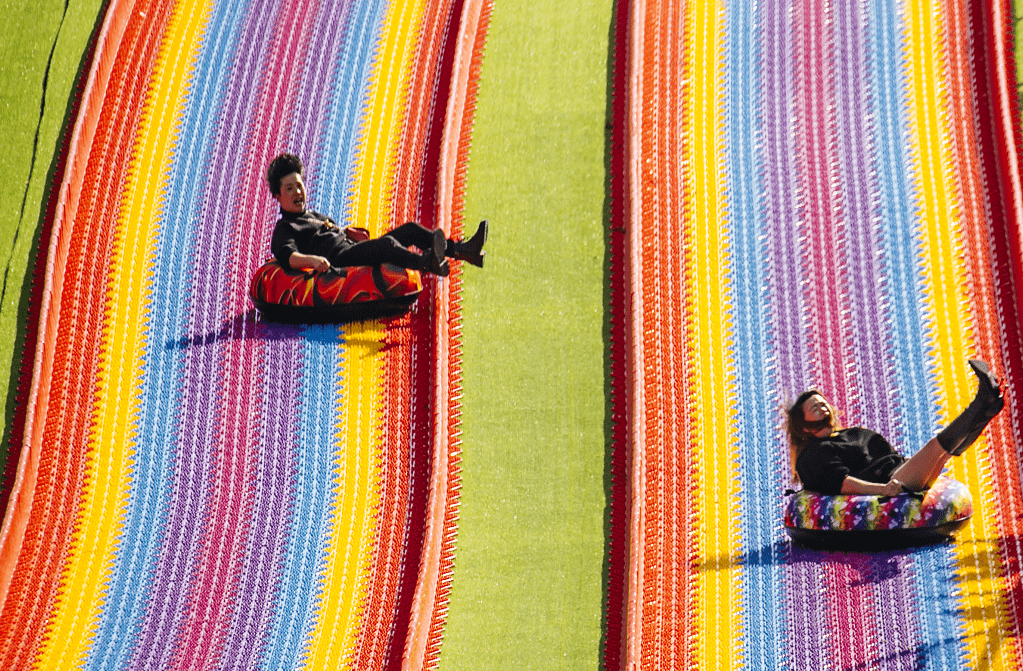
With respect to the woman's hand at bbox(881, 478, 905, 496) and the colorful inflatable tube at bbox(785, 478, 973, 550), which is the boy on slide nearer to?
the colorful inflatable tube at bbox(785, 478, 973, 550)

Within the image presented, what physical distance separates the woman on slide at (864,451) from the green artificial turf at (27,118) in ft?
14.0

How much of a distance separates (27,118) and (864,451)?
5.39 meters

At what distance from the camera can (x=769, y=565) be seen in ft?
19.1

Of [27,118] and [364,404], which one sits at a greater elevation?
[27,118]

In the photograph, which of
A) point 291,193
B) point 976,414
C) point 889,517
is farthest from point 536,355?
point 976,414

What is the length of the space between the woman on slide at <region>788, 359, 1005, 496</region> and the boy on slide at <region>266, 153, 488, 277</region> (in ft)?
6.26

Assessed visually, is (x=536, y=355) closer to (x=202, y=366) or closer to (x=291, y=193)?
(x=291, y=193)

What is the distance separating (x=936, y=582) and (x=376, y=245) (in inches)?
128

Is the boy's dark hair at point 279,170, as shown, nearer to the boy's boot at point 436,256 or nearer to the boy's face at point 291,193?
the boy's face at point 291,193

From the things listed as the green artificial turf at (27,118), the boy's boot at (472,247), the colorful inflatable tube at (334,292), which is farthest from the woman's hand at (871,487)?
the green artificial turf at (27,118)

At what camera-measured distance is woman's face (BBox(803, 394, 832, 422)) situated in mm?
5676

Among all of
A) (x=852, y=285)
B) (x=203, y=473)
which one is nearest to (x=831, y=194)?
(x=852, y=285)

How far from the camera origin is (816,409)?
18.6 ft

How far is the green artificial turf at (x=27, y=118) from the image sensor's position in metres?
7.06
